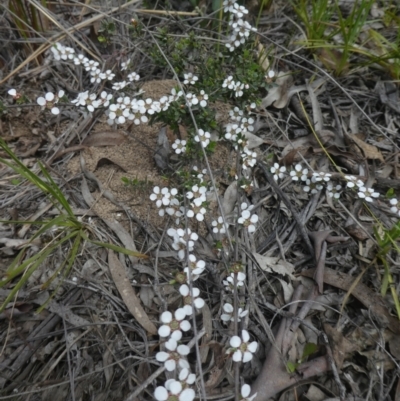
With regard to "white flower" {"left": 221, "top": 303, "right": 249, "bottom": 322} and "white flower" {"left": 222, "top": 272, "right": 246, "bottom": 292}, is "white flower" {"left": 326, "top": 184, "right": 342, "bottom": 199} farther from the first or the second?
"white flower" {"left": 221, "top": 303, "right": 249, "bottom": 322}

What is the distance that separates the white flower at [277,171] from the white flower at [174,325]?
100cm

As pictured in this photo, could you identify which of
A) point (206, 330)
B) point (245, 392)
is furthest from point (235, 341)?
point (206, 330)

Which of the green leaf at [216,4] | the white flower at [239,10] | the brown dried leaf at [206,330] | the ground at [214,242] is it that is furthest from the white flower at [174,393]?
the green leaf at [216,4]

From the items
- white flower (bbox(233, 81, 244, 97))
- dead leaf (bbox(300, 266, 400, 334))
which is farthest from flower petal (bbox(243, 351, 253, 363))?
white flower (bbox(233, 81, 244, 97))

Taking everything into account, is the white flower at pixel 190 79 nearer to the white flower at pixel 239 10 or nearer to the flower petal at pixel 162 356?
the white flower at pixel 239 10

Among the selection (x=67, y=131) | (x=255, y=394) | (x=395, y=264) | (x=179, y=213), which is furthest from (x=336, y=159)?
(x=67, y=131)

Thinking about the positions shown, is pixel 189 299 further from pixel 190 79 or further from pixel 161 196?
pixel 190 79

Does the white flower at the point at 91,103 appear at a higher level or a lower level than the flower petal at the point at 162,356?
higher

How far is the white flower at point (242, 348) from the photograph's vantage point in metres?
1.34

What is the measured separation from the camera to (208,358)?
159cm

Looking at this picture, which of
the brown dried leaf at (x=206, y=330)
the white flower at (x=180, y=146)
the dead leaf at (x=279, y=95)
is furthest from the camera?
the dead leaf at (x=279, y=95)

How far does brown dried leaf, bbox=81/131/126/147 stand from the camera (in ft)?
7.18

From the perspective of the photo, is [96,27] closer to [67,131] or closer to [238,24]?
[67,131]

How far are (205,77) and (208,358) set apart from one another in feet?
4.79
